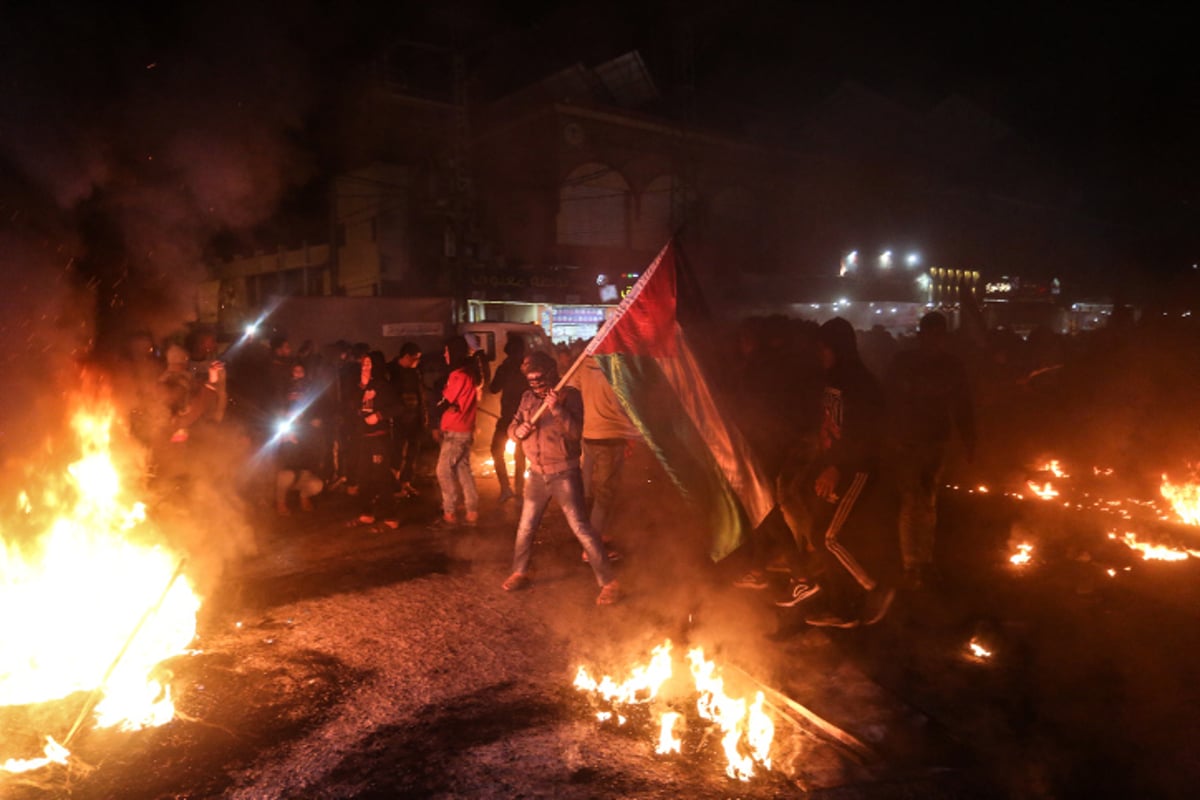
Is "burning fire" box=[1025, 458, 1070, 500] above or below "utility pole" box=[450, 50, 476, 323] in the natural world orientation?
below

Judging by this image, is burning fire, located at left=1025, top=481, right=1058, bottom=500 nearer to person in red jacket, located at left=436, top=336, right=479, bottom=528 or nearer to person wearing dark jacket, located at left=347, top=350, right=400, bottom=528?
person in red jacket, located at left=436, top=336, right=479, bottom=528

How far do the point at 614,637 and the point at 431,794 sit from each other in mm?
1859

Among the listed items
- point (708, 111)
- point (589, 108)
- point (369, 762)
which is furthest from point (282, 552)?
point (708, 111)

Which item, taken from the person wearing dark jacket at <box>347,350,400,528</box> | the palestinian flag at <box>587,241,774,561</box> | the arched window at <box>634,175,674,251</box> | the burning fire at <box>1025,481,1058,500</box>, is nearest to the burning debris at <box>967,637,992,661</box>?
the palestinian flag at <box>587,241,774,561</box>

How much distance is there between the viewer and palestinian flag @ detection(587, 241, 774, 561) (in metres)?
5.12

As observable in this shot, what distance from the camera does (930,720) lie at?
397cm

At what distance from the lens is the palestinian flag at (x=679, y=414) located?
5.12 metres

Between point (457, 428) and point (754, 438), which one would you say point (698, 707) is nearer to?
point (754, 438)

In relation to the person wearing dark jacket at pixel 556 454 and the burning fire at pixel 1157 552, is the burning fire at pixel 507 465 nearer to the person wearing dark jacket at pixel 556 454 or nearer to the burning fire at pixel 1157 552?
the person wearing dark jacket at pixel 556 454

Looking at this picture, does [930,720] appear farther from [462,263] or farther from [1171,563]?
[462,263]

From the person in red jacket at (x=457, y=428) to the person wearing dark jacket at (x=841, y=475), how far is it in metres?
3.44

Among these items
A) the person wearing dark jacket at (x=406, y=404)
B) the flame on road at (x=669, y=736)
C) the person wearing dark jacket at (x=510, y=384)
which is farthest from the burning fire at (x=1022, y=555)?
the person wearing dark jacket at (x=406, y=404)

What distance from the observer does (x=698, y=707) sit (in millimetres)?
4016

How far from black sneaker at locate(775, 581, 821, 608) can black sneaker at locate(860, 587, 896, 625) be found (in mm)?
360
